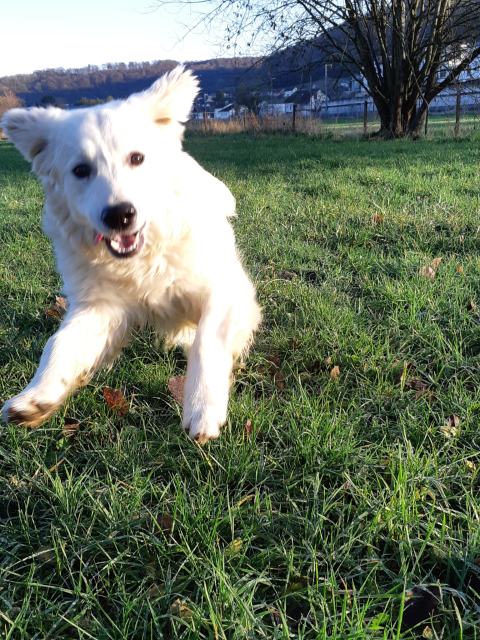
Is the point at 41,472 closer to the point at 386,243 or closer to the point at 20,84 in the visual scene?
the point at 386,243

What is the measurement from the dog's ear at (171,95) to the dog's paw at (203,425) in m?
1.88

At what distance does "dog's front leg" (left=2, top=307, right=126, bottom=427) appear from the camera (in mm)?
2055

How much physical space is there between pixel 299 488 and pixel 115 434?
0.87m

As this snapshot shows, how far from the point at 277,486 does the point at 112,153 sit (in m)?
1.88

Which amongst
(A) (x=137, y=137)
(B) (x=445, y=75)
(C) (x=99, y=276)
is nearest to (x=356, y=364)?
(C) (x=99, y=276)

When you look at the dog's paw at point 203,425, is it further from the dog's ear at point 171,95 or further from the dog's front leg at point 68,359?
the dog's ear at point 171,95

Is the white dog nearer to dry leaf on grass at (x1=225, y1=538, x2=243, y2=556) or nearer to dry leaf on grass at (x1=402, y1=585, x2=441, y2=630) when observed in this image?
dry leaf on grass at (x1=225, y1=538, x2=243, y2=556)

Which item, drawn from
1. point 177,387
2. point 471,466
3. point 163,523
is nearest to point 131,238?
point 177,387

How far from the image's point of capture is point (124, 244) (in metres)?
2.52

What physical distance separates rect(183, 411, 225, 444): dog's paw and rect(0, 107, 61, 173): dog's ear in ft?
6.13

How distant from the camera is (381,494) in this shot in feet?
5.24

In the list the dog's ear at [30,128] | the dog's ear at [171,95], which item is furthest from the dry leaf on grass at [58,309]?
the dog's ear at [171,95]

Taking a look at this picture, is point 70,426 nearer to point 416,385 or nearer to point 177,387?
point 177,387

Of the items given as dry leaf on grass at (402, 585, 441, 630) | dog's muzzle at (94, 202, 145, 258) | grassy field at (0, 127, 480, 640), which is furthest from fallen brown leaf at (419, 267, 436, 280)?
dry leaf on grass at (402, 585, 441, 630)
